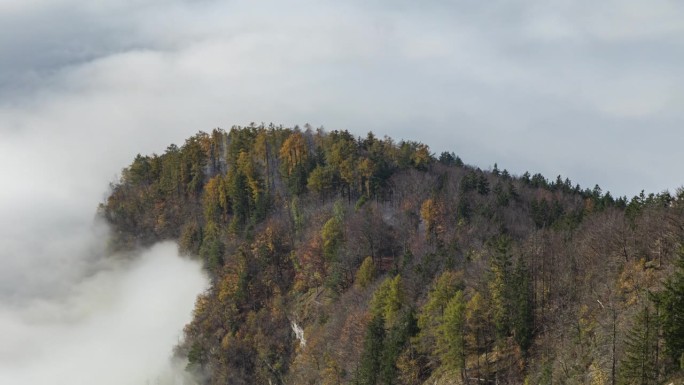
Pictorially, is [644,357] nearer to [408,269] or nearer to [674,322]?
[674,322]

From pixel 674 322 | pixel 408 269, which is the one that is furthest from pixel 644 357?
pixel 408 269

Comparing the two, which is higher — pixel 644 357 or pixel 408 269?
pixel 408 269

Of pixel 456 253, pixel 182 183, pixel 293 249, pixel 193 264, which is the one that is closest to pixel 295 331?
pixel 293 249

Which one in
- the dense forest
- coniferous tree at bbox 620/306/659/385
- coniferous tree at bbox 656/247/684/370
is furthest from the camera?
the dense forest

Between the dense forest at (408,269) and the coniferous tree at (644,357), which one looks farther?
the dense forest at (408,269)

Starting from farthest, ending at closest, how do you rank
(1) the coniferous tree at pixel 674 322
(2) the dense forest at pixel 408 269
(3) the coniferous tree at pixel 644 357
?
1. (2) the dense forest at pixel 408 269
2. (3) the coniferous tree at pixel 644 357
3. (1) the coniferous tree at pixel 674 322

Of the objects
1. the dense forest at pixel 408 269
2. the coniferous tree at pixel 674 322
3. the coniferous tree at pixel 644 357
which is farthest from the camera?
the dense forest at pixel 408 269

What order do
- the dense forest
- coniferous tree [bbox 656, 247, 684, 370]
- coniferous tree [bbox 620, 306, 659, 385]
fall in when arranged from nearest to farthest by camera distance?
coniferous tree [bbox 656, 247, 684, 370], coniferous tree [bbox 620, 306, 659, 385], the dense forest

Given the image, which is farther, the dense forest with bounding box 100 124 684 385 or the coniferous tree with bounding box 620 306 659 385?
the dense forest with bounding box 100 124 684 385

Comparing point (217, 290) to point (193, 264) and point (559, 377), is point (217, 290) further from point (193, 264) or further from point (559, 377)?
point (559, 377)
